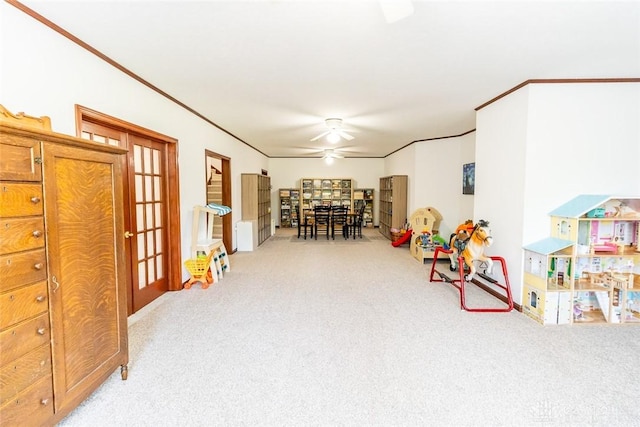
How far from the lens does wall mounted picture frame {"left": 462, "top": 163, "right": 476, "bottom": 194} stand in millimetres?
5617

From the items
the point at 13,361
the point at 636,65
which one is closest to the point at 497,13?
the point at 636,65

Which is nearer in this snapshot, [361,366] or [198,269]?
[361,366]

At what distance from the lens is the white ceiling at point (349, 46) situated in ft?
6.19

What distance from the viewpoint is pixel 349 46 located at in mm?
2359

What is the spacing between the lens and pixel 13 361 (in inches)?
52.5

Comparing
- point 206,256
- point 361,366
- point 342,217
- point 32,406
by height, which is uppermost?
point 342,217

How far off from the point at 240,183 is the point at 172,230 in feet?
9.96

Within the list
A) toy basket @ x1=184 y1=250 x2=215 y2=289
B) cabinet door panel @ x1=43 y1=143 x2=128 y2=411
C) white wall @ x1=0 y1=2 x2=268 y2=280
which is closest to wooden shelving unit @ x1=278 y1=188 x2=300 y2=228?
white wall @ x1=0 y1=2 x2=268 y2=280

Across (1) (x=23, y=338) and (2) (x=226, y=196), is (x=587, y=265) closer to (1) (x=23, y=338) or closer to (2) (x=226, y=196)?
(1) (x=23, y=338)

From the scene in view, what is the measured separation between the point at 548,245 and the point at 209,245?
3.98 meters

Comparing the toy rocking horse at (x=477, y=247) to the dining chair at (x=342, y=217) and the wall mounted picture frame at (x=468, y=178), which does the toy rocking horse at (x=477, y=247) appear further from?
the dining chair at (x=342, y=217)

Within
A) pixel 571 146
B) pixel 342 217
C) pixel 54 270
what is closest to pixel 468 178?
pixel 571 146

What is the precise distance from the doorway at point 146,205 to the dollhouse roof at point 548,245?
4016 mm

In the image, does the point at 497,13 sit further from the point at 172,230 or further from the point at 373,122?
the point at 172,230
